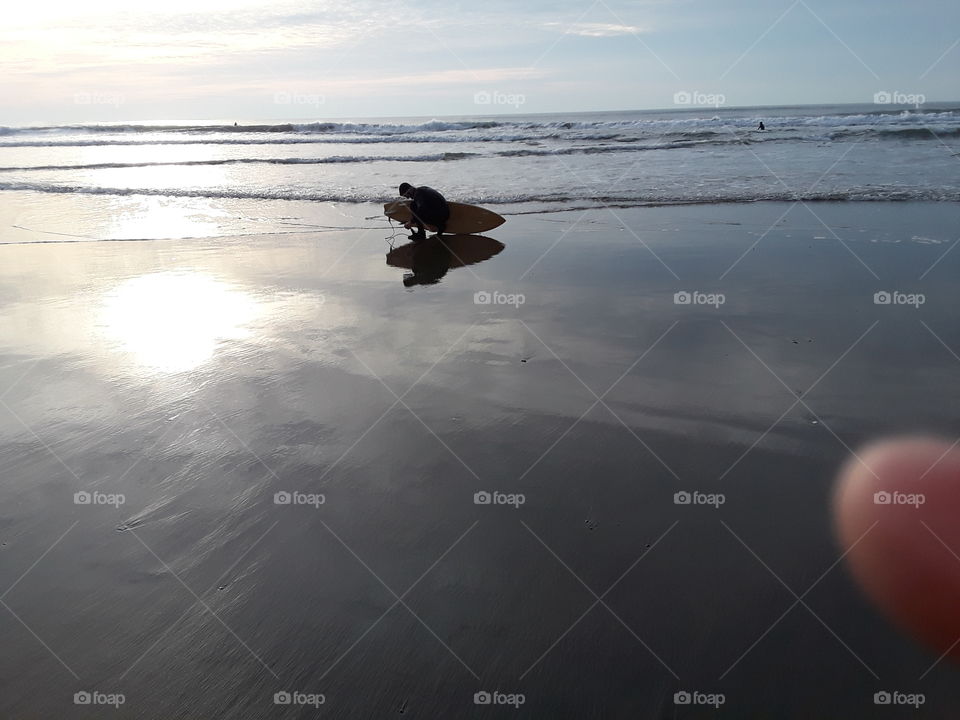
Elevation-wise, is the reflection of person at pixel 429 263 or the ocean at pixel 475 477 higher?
the reflection of person at pixel 429 263

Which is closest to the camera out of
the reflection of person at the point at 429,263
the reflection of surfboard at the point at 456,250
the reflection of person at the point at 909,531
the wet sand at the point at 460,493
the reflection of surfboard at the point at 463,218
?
the wet sand at the point at 460,493

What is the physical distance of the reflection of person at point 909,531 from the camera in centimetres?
300

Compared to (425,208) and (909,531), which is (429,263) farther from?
(909,531)

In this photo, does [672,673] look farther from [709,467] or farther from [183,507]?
[183,507]

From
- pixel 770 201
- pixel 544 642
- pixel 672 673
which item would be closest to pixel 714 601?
pixel 672 673

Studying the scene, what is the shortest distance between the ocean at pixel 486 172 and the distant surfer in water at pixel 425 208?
2.30 m

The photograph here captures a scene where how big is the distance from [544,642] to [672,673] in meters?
0.54

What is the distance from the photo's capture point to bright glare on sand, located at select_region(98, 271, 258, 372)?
248 inches

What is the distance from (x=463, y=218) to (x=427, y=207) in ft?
2.10

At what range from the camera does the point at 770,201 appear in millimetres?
12820

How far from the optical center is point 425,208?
11.0 m

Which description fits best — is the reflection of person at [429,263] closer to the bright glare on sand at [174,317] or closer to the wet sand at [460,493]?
the wet sand at [460,493]

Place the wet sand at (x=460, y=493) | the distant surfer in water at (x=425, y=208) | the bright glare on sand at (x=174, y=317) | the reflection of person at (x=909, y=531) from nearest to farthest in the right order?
the wet sand at (x=460, y=493) → the reflection of person at (x=909, y=531) → the bright glare on sand at (x=174, y=317) → the distant surfer in water at (x=425, y=208)

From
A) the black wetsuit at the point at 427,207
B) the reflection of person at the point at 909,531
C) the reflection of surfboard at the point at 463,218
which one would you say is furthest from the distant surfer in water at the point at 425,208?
the reflection of person at the point at 909,531
